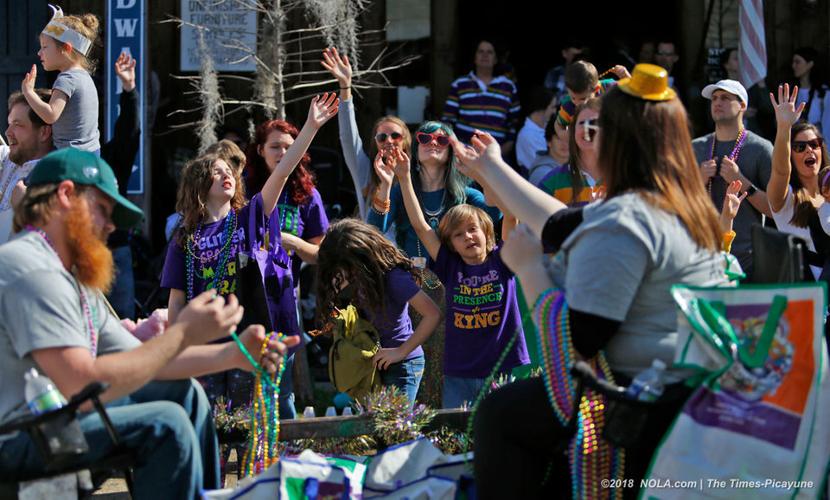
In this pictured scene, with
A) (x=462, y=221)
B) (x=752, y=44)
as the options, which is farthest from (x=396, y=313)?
(x=752, y=44)

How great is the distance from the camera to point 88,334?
130 inches

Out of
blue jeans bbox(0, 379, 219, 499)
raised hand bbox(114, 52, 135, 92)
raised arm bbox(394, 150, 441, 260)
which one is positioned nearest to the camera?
blue jeans bbox(0, 379, 219, 499)

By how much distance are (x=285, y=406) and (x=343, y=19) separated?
12.1 feet

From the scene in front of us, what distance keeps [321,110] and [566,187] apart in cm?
123

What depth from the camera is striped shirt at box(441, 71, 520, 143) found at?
8273mm

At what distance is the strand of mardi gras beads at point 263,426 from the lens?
374 centimetres

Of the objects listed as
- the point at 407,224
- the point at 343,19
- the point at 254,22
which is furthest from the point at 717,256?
the point at 254,22

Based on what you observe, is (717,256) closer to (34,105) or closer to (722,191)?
(722,191)

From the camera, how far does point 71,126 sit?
5.76 metres

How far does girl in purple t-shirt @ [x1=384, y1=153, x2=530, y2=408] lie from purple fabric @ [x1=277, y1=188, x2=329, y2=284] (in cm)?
80

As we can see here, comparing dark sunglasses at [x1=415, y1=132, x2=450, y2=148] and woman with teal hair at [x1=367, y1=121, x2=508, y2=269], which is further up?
dark sunglasses at [x1=415, y1=132, x2=450, y2=148]

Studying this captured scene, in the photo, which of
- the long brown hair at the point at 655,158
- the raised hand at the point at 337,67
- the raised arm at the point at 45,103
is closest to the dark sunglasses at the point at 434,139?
the raised hand at the point at 337,67

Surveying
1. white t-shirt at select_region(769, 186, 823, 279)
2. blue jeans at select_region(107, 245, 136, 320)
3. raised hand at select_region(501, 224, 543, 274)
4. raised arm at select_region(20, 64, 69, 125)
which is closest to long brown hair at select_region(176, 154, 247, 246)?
raised arm at select_region(20, 64, 69, 125)

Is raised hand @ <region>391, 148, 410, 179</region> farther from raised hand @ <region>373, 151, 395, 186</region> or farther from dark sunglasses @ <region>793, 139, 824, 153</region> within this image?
dark sunglasses @ <region>793, 139, 824, 153</region>
